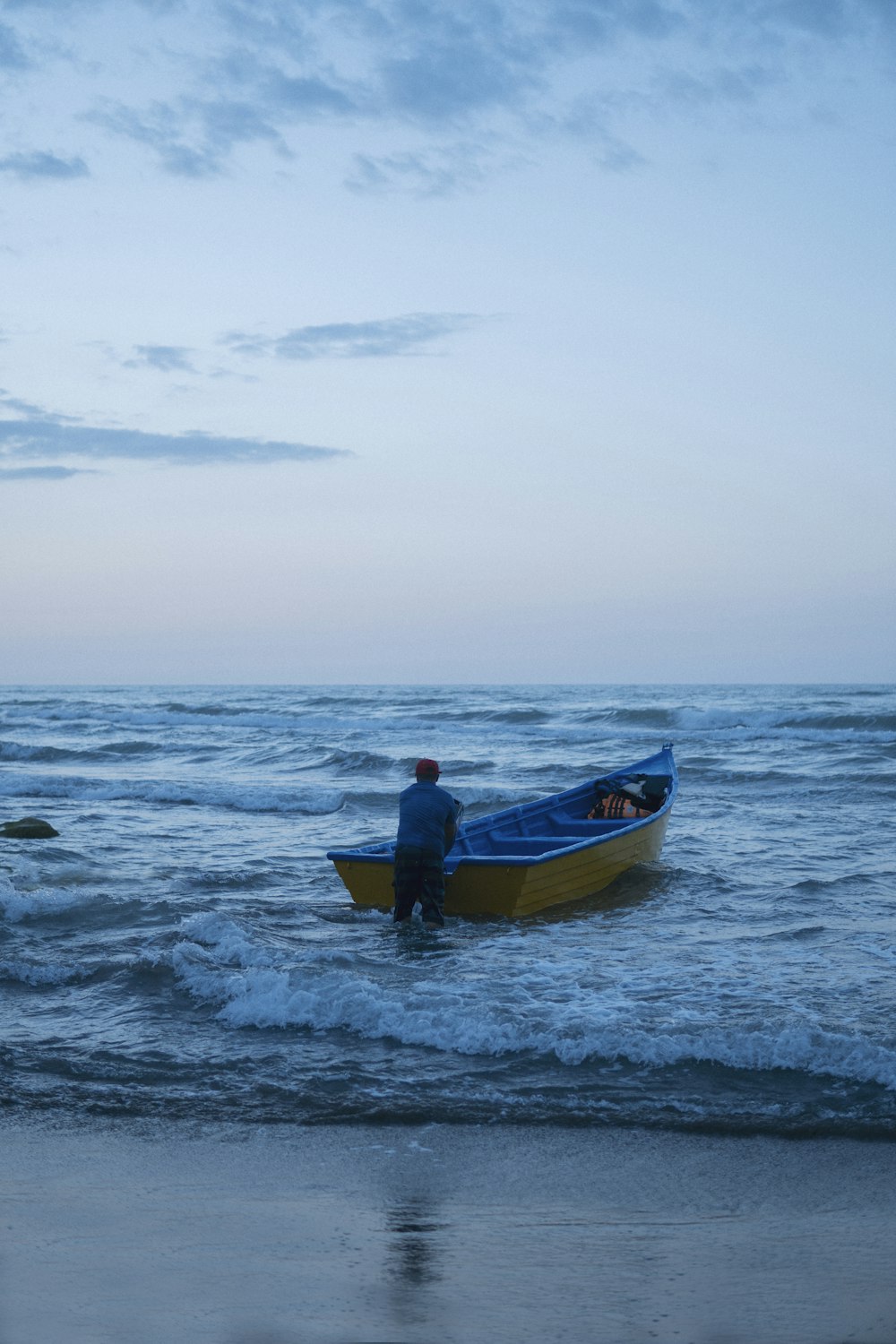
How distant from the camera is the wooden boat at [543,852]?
10.5 m

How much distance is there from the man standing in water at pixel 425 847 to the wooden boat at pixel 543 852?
0.41m

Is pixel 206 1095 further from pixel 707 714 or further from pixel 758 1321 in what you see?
pixel 707 714

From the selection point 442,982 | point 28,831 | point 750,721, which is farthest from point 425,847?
point 750,721

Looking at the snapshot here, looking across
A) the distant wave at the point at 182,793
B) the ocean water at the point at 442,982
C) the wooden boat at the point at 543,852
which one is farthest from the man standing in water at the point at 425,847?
the distant wave at the point at 182,793

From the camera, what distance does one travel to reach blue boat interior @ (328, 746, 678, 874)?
11.1 metres

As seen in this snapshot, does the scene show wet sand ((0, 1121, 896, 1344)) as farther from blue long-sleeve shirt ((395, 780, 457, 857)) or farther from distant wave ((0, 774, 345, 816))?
distant wave ((0, 774, 345, 816))

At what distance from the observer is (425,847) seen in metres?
9.93

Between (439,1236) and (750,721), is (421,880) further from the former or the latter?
(750,721)

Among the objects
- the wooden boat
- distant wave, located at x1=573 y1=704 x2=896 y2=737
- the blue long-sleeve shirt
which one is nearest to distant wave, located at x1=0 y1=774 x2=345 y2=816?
the wooden boat

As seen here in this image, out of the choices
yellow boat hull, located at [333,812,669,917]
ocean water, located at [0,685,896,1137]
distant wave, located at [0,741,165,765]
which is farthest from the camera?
distant wave, located at [0,741,165,765]

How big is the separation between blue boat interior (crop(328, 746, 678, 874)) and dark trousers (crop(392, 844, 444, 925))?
0.38 meters

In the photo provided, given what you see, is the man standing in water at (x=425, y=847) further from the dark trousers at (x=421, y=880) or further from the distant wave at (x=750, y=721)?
the distant wave at (x=750, y=721)

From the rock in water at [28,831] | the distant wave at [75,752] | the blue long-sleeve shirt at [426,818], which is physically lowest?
the distant wave at [75,752]

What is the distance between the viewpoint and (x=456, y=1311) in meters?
3.44
